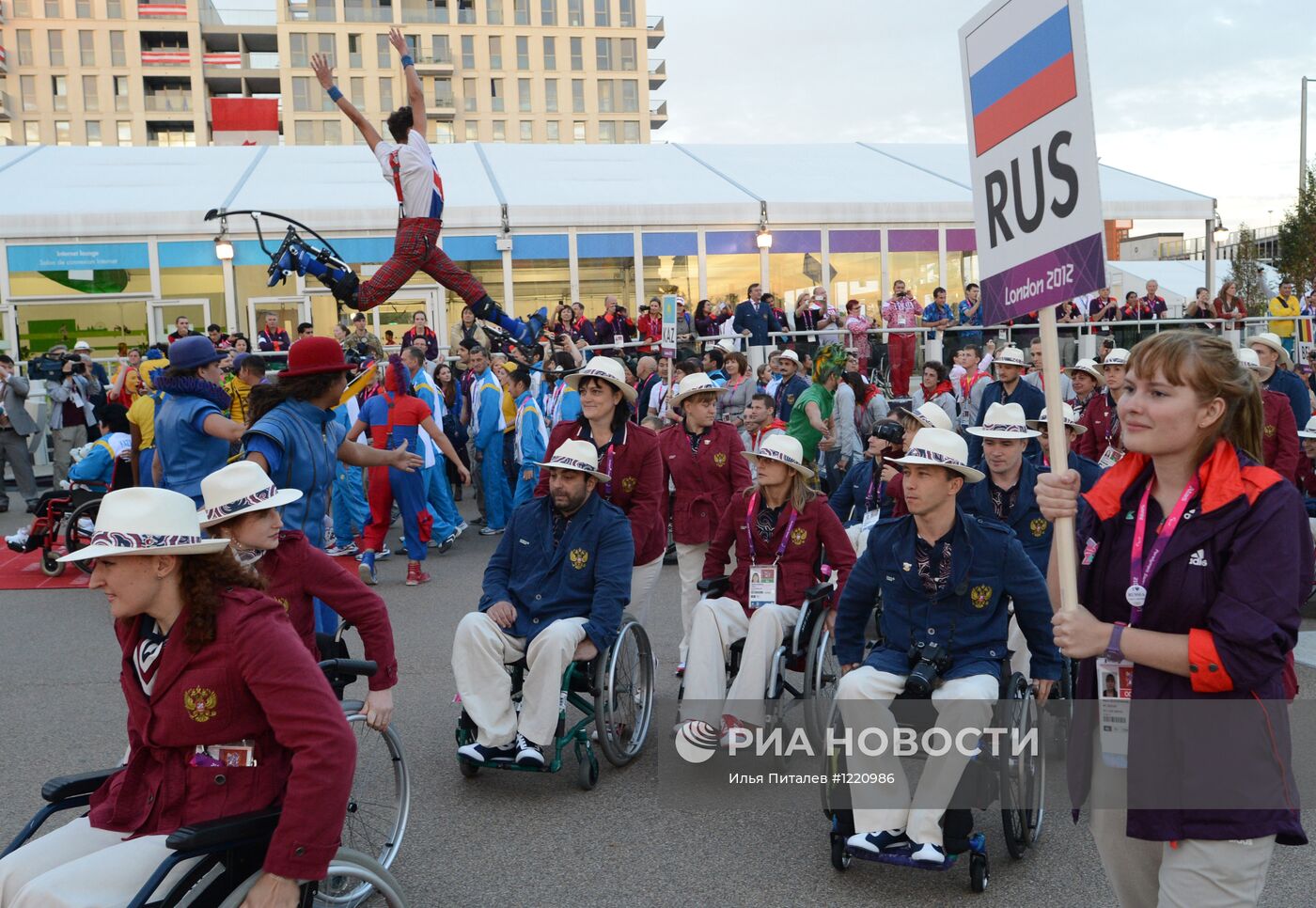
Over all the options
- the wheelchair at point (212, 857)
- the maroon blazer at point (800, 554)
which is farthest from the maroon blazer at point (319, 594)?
the maroon blazer at point (800, 554)

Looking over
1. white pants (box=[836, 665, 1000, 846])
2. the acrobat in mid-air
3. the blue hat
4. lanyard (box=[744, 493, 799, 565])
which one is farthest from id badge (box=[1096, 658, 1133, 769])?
the acrobat in mid-air

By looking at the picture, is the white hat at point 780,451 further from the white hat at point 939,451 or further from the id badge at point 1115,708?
the id badge at point 1115,708

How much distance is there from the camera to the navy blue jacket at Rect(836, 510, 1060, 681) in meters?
4.37

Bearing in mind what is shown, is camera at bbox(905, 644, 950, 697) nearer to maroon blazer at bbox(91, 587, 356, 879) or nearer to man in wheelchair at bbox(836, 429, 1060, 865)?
man in wheelchair at bbox(836, 429, 1060, 865)

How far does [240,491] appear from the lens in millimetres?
3867

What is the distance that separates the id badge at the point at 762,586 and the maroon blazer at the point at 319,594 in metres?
2.17

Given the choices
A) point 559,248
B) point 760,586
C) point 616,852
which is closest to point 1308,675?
point 760,586

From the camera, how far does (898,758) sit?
4.15 m

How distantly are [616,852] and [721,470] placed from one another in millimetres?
3358

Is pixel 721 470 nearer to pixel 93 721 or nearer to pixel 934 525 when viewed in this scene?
pixel 934 525

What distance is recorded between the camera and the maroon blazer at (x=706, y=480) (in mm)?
7320

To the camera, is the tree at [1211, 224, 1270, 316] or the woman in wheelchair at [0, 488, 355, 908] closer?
the woman in wheelchair at [0, 488, 355, 908]

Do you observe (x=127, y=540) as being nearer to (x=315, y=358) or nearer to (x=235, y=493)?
(x=235, y=493)

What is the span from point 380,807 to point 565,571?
147cm
